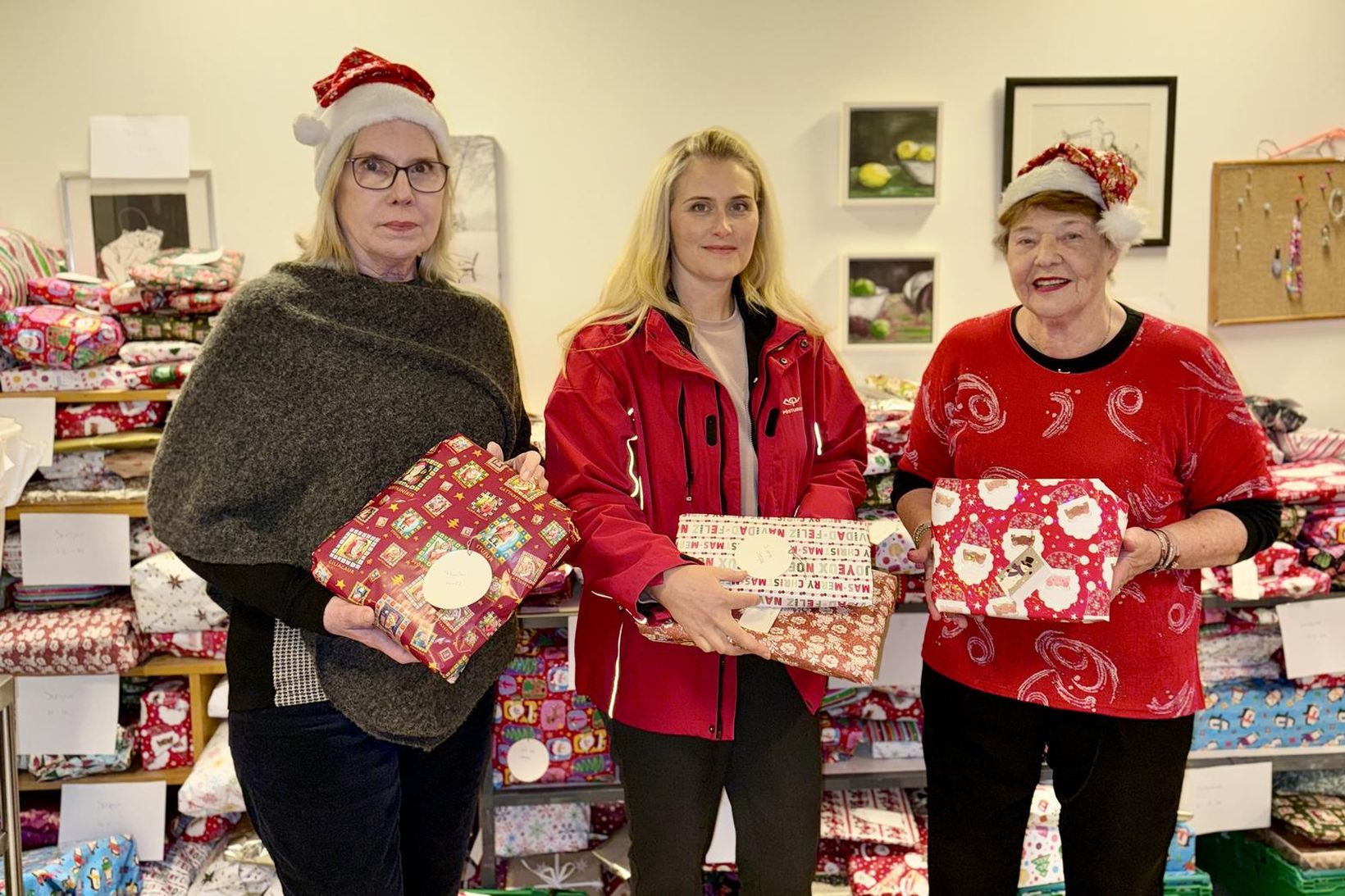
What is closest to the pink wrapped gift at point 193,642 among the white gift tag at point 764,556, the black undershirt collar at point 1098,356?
the white gift tag at point 764,556

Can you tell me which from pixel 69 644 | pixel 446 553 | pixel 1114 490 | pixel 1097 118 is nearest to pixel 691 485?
pixel 446 553

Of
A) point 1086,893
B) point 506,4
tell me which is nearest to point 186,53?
point 506,4

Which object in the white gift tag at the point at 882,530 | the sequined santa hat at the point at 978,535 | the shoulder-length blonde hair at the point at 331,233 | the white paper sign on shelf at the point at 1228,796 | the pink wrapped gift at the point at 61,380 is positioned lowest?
the white paper sign on shelf at the point at 1228,796

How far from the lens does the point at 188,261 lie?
2.38 meters

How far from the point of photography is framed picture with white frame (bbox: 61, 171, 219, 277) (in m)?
2.66

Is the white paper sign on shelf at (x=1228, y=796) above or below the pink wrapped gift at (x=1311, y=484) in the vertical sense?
below

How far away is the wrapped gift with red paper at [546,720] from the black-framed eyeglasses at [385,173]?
4.05ft

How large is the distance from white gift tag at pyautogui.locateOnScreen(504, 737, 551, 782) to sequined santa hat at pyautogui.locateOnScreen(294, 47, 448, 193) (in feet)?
4.77

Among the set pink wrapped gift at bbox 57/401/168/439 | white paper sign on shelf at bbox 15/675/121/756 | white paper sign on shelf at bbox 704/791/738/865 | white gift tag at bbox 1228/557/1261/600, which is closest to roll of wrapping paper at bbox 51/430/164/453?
pink wrapped gift at bbox 57/401/168/439

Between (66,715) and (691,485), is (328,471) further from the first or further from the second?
A: (66,715)

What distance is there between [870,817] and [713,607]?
1268mm

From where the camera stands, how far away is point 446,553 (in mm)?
1433

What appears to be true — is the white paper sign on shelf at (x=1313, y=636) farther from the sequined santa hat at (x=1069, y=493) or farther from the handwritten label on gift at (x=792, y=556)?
the handwritten label on gift at (x=792, y=556)

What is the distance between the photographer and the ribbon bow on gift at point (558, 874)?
2.50m
